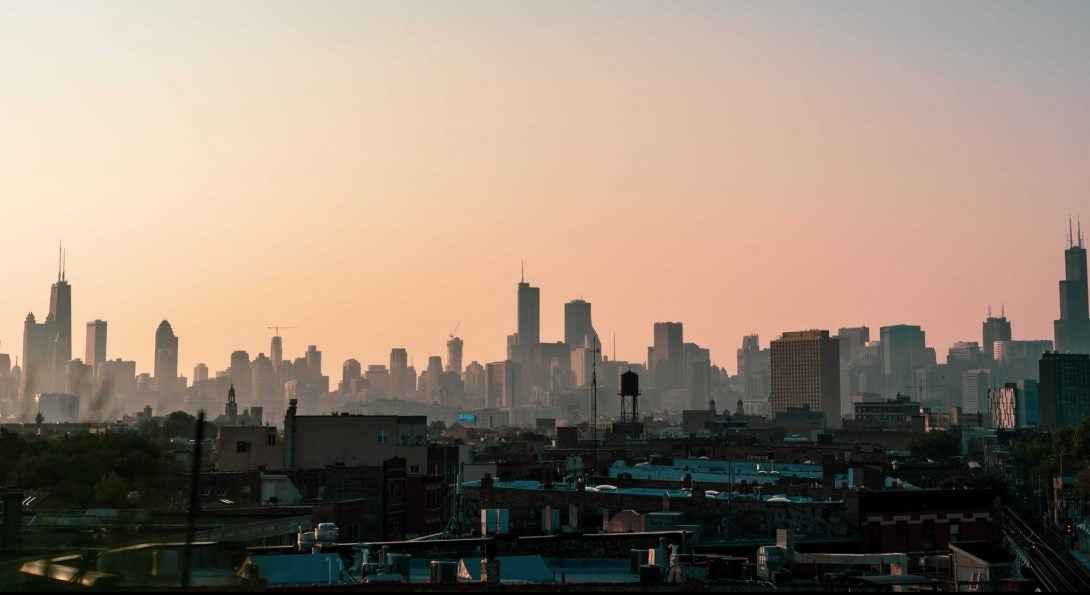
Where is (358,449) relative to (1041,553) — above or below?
above

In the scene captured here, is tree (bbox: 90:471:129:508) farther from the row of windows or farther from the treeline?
the row of windows

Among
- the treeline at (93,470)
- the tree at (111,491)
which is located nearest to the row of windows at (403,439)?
the treeline at (93,470)

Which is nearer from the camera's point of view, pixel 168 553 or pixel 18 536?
pixel 168 553

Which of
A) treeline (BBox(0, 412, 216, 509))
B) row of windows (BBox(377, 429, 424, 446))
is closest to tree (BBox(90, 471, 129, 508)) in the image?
treeline (BBox(0, 412, 216, 509))

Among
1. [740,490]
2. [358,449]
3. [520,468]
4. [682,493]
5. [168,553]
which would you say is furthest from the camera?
[520,468]

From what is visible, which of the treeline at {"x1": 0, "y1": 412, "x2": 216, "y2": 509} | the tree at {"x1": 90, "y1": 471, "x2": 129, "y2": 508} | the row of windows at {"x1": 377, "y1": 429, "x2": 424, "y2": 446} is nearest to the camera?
the tree at {"x1": 90, "y1": 471, "x2": 129, "y2": 508}

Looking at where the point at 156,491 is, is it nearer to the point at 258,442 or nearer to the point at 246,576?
the point at 258,442

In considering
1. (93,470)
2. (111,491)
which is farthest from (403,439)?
(93,470)

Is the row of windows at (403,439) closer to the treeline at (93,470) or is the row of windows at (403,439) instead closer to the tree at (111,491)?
the treeline at (93,470)

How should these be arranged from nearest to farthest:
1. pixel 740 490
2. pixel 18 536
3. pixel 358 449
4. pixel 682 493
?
pixel 18 536 → pixel 682 493 → pixel 740 490 → pixel 358 449

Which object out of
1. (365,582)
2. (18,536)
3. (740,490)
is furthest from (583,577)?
(740,490)

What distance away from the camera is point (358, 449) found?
9700 centimetres

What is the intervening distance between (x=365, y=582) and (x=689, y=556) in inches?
490

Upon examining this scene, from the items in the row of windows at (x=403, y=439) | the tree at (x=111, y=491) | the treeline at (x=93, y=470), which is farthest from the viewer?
the row of windows at (x=403, y=439)
